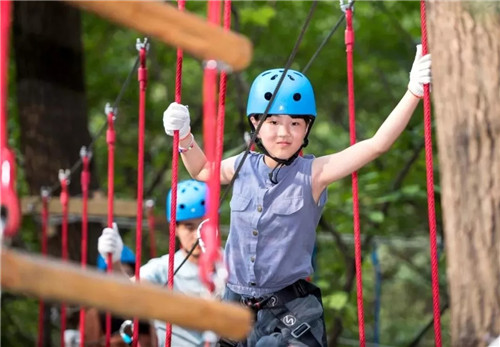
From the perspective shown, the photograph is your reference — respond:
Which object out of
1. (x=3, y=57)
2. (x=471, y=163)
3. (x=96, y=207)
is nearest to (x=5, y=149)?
(x=3, y=57)

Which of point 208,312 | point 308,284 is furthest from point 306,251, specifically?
point 208,312

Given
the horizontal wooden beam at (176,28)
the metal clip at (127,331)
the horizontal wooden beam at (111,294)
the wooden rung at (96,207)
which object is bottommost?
the metal clip at (127,331)

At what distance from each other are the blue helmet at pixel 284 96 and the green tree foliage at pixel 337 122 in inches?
114

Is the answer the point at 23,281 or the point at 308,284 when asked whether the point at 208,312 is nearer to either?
the point at 23,281

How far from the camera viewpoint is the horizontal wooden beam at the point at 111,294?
201cm

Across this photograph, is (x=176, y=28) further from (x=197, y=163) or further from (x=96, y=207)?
(x=96, y=207)

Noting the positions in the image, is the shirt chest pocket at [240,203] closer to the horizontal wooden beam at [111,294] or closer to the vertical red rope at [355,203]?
the vertical red rope at [355,203]

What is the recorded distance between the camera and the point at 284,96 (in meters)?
3.95

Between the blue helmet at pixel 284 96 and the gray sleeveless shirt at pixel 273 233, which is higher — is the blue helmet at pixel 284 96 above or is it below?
above

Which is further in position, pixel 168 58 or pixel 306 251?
pixel 168 58

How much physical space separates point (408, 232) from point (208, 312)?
23.8ft

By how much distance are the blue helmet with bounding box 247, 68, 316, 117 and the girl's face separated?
0.11ft

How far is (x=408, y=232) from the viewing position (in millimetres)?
9250

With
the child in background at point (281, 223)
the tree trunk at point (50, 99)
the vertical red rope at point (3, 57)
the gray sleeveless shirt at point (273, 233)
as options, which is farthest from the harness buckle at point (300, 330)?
the tree trunk at point (50, 99)
